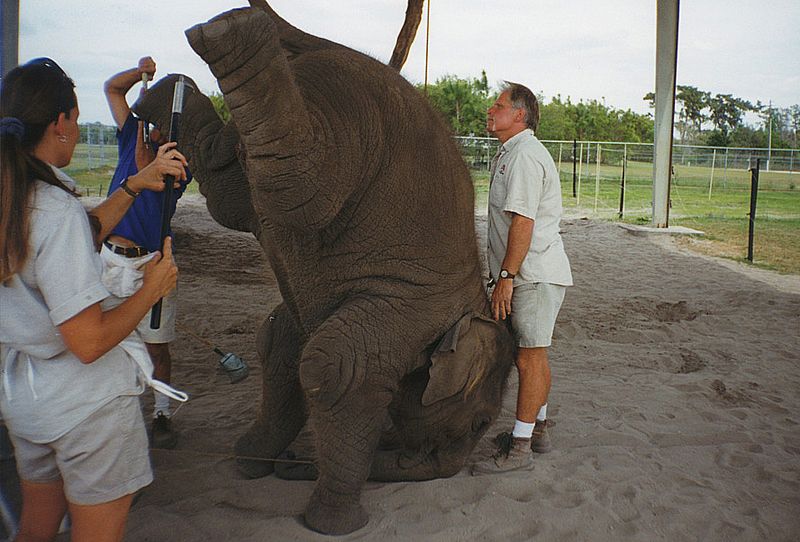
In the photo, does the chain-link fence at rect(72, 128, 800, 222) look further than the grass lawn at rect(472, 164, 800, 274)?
Yes

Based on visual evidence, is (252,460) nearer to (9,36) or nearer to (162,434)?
(162,434)

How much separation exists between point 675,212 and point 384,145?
21.1 metres

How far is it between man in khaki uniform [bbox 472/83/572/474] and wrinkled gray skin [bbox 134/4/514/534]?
0.96ft

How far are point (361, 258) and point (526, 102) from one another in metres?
1.61

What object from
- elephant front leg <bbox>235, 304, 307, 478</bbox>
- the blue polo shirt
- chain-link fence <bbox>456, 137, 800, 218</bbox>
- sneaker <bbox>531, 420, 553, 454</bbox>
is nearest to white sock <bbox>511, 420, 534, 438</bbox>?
sneaker <bbox>531, 420, 553, 454</bbox>

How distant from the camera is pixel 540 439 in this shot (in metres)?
4.64

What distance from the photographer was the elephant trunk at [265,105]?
2340 millimetres

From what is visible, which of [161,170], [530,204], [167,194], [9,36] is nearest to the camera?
[161,170]

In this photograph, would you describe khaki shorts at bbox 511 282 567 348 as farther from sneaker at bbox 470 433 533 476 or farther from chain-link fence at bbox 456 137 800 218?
chain-link fence at bbox 456 137 800 218

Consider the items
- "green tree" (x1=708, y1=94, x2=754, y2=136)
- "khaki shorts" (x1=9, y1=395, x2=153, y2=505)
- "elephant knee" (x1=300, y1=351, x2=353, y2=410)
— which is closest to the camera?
"khaki shorts" (x1=9, y1=395, x2=153, y2=505)

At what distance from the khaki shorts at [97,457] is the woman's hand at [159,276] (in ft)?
1.22

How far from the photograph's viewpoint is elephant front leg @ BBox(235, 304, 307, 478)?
4.03 meters

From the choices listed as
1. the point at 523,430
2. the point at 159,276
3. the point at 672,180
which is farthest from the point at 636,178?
the point at 159,276

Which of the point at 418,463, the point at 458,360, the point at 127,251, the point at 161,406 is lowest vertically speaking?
the point at 418,463
